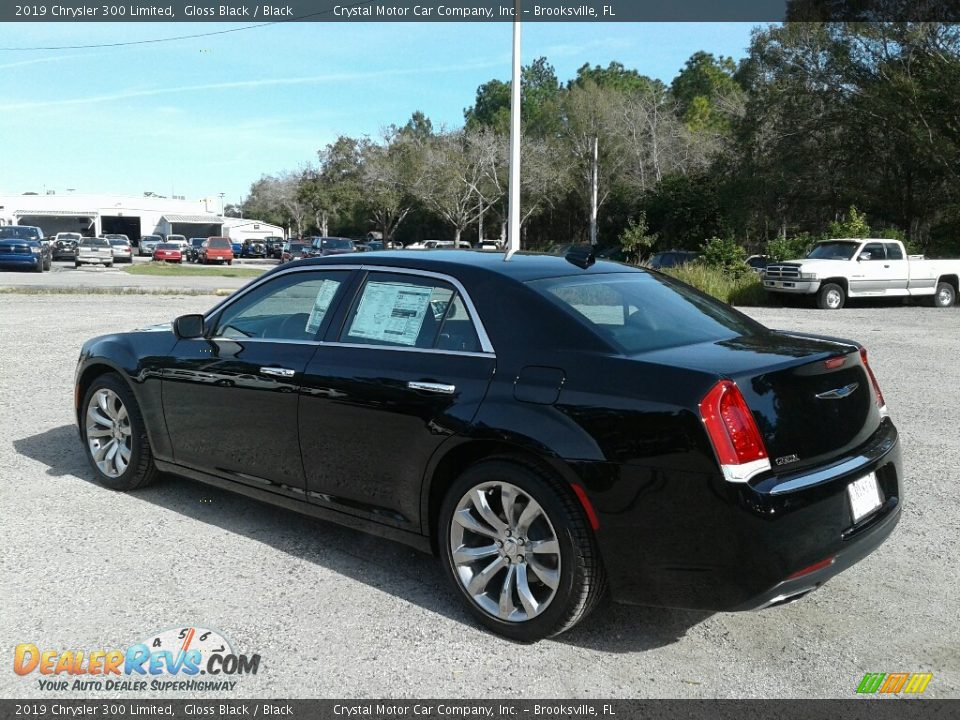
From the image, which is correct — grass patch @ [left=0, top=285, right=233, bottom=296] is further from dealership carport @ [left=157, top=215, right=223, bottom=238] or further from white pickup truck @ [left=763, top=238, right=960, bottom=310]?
dealership carport @ [left=157, top=215, right=223, bottom=238]

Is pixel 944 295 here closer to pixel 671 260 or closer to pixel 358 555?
pixel 671 260

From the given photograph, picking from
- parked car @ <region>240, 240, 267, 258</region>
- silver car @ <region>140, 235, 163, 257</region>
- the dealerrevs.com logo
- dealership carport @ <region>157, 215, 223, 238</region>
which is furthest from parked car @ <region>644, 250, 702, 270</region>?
dealership carport @ <region>157, 215, 223, 238</region>

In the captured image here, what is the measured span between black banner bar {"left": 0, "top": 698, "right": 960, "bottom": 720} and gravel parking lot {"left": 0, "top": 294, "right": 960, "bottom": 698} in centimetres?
7

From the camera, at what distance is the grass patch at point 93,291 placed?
75.2ft

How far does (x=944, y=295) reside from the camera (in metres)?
23.7

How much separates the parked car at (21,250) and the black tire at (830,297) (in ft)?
96.7

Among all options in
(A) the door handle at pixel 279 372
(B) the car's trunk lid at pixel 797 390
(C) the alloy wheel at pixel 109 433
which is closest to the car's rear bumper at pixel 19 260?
(C) the alloy wheel at pixel 109 433

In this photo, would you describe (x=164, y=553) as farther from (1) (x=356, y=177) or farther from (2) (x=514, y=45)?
(1) (x=356, y=177)

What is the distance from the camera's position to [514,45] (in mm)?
19984

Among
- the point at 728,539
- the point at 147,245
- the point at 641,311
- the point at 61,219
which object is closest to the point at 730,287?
the point at 641,311

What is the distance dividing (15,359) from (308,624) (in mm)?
8886

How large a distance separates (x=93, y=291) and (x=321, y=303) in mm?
21257

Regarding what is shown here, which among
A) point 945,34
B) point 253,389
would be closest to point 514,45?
point 253,389

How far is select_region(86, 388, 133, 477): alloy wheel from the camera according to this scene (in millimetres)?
5625
